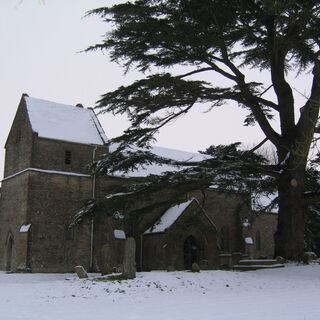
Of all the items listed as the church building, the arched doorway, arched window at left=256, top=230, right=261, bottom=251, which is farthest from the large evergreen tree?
arched window at left=256, top=230, right=261, bottom=251

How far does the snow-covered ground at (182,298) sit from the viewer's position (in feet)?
27.2

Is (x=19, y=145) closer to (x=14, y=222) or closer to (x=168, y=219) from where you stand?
(x=14, y=222)

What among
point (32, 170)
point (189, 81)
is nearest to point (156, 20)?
point (189, 81)

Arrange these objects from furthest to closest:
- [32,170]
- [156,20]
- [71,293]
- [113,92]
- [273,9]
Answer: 1. [32,170]
2. [113,92]
3. [156,20]
4. [273,9]
5. [71,293]

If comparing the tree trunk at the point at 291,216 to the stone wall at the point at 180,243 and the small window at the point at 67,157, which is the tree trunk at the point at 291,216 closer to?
the stone wall at the point at 180,243

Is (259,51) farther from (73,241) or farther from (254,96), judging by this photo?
(73,241)

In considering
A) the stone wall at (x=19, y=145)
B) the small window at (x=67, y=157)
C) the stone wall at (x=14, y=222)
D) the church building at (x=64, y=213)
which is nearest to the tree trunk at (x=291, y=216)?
the church building at (x=64, y=213)

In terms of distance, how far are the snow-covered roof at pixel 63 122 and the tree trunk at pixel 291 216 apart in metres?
17.8

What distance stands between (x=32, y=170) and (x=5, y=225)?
531cm

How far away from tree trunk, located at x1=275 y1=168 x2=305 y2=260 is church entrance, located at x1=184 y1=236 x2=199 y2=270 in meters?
14.9

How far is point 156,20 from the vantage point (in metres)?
15.9

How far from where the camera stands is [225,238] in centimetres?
3884

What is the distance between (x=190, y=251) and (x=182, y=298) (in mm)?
22421

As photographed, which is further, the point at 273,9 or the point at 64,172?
the point at 64,172
